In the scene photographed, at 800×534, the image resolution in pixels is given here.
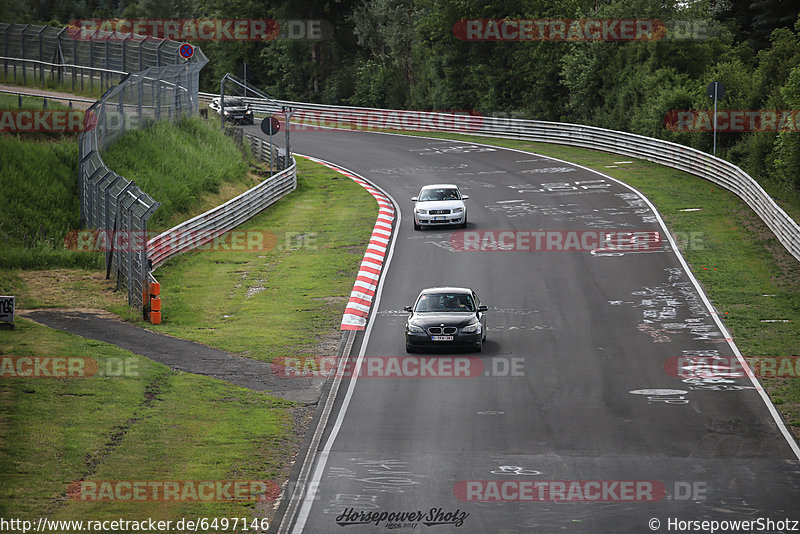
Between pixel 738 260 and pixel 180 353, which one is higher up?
pixel 738 260

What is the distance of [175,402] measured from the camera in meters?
18.9

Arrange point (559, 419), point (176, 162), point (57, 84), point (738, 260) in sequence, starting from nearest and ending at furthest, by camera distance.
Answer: point (559, 419), point (738, 260), point (176, 162), point (57, 84)

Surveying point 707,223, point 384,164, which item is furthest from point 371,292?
point 384,164

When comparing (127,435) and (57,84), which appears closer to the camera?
(127,435)

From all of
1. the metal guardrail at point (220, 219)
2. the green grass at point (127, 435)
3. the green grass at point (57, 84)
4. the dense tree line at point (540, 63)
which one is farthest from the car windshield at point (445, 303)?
the green grass at point (57, 84)

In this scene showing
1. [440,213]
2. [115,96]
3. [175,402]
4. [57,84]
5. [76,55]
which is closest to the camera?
[175,402]

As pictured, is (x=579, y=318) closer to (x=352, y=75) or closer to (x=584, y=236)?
(x=584, y=236)

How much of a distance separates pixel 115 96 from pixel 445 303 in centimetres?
1870

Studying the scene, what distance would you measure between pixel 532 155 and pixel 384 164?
759 centimetres

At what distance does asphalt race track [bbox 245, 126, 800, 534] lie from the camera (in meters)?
13.8

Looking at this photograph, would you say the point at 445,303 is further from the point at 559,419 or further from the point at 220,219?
the point at 220,219

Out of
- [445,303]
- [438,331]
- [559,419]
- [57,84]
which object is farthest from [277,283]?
[57,84]

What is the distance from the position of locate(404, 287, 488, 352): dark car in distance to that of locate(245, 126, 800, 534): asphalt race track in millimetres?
405

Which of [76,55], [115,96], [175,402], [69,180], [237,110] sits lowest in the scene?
[175,402]
